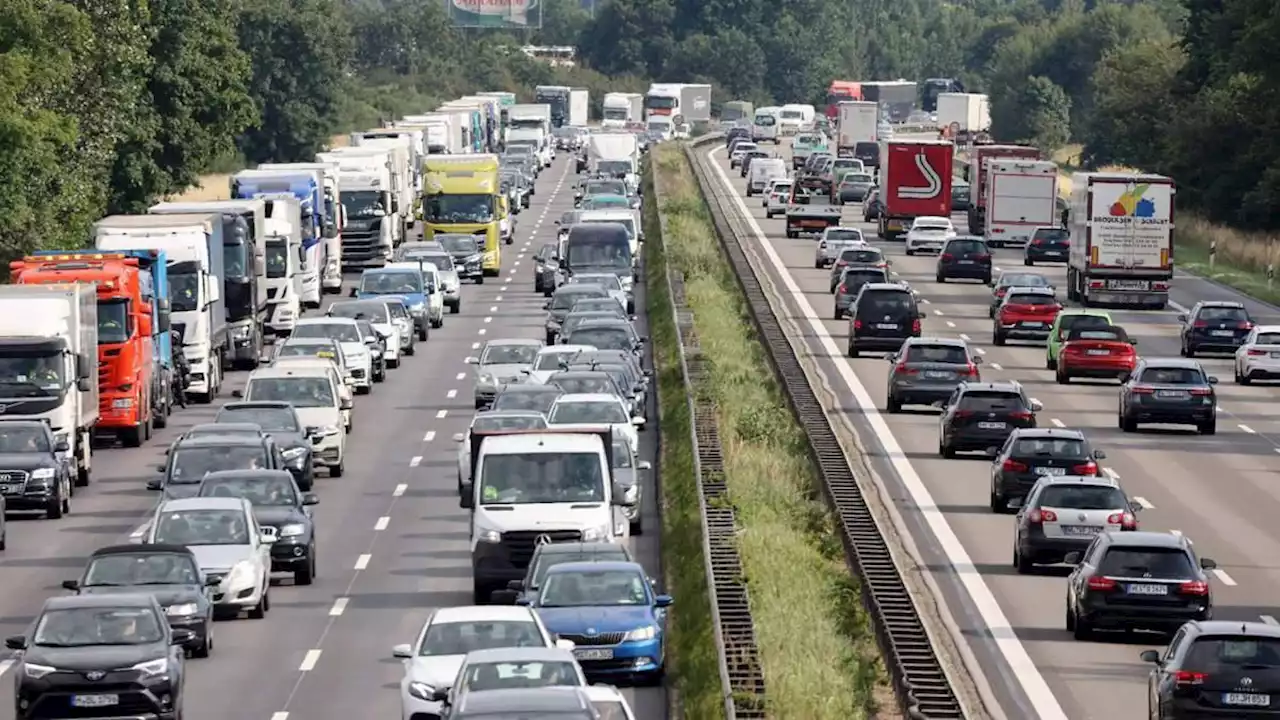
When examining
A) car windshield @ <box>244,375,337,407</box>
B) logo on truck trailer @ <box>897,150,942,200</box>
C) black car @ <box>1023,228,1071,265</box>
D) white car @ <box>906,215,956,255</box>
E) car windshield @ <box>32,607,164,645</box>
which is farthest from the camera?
logo on truck trailer @ <box>897,150,942,200</box>

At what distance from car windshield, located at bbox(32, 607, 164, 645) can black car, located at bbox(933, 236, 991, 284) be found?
181ft

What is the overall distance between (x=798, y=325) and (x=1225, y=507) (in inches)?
1087

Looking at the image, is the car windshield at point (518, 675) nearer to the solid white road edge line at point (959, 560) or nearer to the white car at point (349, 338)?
A: the solid white road edge line at point (959, 560)

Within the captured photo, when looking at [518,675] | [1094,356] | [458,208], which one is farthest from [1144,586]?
[458,208]

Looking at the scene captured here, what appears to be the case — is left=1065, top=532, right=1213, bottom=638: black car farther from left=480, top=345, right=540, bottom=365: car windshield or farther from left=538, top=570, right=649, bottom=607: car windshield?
left=480, top=345, right=540, bottom=365: car windshield

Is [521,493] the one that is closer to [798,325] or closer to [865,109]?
[798,325]

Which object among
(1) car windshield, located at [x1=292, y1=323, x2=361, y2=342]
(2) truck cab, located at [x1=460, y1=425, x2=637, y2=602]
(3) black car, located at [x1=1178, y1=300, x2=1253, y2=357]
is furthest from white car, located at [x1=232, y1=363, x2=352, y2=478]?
(3) black car, located at [x1=1178, y1=300, x2=1253, y2=357]

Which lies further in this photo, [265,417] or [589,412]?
[265,417]

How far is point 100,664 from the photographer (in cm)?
2345

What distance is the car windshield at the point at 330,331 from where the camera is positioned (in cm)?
5322

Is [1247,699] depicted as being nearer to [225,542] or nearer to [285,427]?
[225,542]

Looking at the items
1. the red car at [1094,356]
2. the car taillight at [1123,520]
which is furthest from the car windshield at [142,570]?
the red car at [1094,356]

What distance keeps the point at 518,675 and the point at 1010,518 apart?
57.7 ft

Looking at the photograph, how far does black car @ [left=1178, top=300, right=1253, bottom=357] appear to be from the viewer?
59188 millimetres
